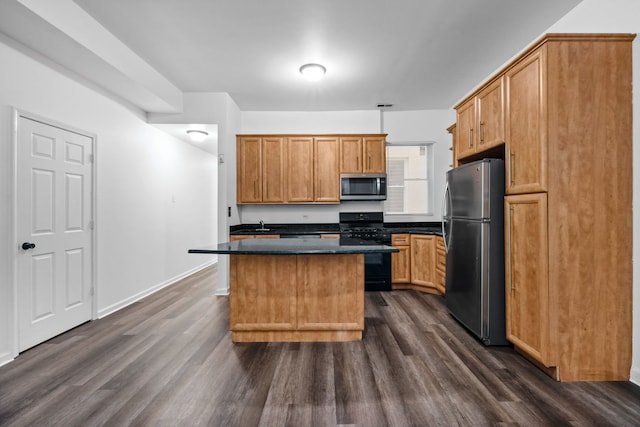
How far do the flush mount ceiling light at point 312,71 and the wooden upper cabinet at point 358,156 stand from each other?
135cm

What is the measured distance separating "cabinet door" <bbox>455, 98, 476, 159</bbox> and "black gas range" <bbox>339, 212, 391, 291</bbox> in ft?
5.23

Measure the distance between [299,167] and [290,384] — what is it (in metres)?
3.24

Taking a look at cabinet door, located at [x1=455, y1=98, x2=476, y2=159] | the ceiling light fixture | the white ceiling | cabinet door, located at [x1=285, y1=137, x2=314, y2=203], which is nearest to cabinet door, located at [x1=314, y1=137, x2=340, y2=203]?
cabinet door, located at [x1=285, y1=137, x2=314, y2=203]

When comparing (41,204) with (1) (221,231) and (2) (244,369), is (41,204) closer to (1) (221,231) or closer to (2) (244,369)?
(1) (221,231)

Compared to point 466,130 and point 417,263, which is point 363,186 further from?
point 466,130

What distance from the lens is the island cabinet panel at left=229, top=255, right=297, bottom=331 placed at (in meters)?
→ 2.67

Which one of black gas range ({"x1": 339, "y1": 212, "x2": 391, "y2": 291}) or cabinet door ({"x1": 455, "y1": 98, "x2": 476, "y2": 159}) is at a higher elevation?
Answer: cabinet door ({"x1": 455, "y1": 98, "x2": 476, "y2": 159})

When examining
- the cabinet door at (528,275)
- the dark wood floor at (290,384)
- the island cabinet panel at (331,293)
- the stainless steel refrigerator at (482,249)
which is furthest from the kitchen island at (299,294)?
the cabinet door at (528,275)

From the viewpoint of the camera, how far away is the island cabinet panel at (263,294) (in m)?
2.67

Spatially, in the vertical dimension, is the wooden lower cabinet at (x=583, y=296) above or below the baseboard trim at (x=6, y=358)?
above

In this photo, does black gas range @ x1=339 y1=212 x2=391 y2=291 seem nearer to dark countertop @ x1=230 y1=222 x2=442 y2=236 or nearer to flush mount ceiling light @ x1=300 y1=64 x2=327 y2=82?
dark countertop @ x1=230 y1=222 x2=442 y2=236

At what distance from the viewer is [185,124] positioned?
430 cm

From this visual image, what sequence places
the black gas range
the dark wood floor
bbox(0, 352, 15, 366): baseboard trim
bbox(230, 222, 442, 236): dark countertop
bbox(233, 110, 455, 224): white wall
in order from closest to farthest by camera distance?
the dark wood floor → bbox(0, 352, 15, 366): baseboard trim → the black gas range → bbox(230, 222, 442, 236): dark countertop → bbox(233, 110, 455, 224): white wall

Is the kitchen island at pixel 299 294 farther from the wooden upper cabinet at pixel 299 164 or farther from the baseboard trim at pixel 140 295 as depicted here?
the wooden upper cabinet at pixel 299 164
